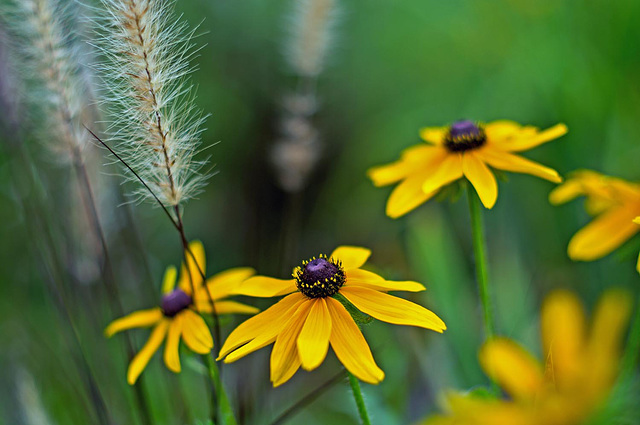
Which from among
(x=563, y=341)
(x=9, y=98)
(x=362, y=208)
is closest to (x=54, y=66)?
(x=9, y=98)

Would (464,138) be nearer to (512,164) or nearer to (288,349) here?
(512,164)

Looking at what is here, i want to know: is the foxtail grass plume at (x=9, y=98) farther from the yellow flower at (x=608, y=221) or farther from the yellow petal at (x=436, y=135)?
the yellow flower at (x=608, y=221)

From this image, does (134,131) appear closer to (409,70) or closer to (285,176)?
(285,176)

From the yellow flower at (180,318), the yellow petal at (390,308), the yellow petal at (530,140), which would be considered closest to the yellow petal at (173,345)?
the yellow flower at (180,318)

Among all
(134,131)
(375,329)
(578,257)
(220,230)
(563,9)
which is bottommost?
(375,329)

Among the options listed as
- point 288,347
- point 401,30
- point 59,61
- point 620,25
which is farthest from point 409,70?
point 288,347

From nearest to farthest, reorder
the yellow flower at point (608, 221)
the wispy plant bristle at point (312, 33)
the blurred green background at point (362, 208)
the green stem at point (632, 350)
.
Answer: the green stem at point (632, 350) → the yellow flower at point (608, 221) → the wispy plant bristle at point (312, 33) → the blurred green background at point (362, 208)
